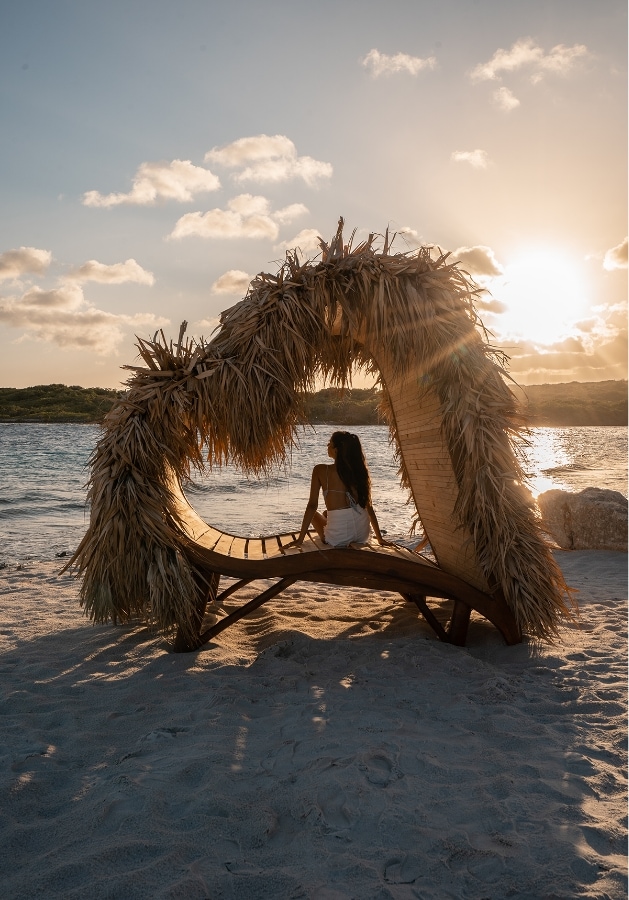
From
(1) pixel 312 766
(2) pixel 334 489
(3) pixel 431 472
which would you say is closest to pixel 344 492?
(2) pixel 334 489

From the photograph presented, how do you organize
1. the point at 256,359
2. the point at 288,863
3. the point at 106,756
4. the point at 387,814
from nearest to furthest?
1. the point at 288,863
2. the point at 387,814
3. the point at 106,756
4. the point at 256,359

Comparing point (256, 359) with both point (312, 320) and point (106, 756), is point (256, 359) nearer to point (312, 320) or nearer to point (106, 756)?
point (312, 320)

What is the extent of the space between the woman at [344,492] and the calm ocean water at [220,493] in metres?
0.50

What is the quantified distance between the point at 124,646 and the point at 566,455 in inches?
1086

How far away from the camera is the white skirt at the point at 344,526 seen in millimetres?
5344

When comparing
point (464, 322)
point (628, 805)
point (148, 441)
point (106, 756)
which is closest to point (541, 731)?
point (628, 805)

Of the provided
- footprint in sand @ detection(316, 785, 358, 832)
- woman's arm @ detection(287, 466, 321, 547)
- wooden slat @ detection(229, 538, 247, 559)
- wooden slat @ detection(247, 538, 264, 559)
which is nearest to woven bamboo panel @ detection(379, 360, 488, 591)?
woman's arm @ detection(287, 466, 321, 547)

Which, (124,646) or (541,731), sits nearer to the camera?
(541,731)

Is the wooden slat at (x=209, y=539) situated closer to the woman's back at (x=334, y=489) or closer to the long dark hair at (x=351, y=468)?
the woman's back at (x=334, y=489)

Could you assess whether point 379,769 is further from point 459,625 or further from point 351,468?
point 351,468

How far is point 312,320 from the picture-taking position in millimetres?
4797

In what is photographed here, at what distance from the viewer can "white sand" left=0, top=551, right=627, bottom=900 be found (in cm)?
232

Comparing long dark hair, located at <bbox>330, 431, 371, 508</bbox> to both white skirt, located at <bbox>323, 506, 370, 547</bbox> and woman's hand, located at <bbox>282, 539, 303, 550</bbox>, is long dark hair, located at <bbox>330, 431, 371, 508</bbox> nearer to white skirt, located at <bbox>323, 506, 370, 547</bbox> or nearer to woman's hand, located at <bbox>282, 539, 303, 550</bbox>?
white skirt, located at <bbox>323, 506, 370, 547</bbox>

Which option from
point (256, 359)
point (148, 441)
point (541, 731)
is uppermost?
point (256, 359)
